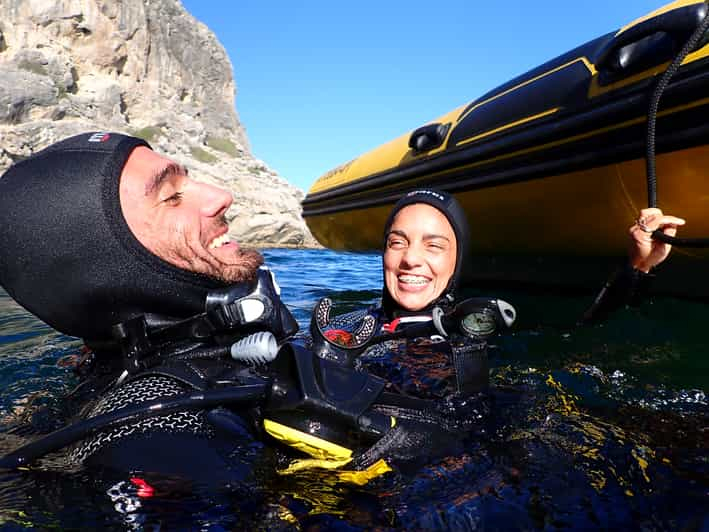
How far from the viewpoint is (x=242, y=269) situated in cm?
178

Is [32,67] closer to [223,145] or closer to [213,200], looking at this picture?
[223,145]

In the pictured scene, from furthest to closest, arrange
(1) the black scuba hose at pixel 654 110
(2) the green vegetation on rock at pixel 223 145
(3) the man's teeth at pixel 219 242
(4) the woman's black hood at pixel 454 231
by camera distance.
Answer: (2) the green vegetation on rock at pixel 223 145
(4) the woman's black hood at pixel 454 231
(1) the black scuba hose at pixel 654 110
(3) the man's teeth at pixel 219 242

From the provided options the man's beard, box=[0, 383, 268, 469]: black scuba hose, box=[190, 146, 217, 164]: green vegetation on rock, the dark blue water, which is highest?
box=[190, 146, 217, 164]: green vegetation on rock

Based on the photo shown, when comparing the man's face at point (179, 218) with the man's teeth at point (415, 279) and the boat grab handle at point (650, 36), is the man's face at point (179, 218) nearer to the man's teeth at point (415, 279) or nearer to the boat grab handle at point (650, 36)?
the man's teeth at point (415, 279)

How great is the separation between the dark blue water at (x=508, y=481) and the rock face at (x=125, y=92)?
78.3 ft

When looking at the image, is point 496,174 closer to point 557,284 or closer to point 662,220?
point 557,284

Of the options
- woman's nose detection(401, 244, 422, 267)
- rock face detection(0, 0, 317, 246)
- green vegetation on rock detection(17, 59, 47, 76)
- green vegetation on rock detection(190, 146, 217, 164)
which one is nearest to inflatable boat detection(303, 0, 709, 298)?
woman's nose detection(401, 244, 422, 267)

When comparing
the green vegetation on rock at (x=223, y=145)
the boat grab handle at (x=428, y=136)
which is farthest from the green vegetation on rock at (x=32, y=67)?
the boat grab handle at (x=428, y=136)

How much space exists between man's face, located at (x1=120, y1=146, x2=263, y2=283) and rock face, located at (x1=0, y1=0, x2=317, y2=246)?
2386 cm

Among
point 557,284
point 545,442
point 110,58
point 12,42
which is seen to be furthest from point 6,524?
point 110,58

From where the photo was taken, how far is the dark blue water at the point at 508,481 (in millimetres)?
1062

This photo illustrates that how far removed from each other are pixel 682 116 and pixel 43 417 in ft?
10.6

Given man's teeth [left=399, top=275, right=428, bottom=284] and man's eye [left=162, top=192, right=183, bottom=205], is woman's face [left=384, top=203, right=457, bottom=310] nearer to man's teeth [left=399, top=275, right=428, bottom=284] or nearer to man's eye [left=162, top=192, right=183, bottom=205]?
man's teeth [left=399, top=275, right=428, bottom=284]

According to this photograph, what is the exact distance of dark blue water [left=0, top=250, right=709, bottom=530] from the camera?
1062 millimetres
